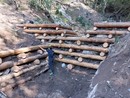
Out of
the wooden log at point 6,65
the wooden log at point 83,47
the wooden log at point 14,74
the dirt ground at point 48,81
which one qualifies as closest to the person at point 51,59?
the dirt ground at point 48,81

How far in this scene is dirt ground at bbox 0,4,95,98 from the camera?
6476mm

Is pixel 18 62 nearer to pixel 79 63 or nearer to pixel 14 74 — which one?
pixel 14 74

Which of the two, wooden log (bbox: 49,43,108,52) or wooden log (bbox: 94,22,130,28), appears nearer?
wooden log (bbox: 49,43,108,52)

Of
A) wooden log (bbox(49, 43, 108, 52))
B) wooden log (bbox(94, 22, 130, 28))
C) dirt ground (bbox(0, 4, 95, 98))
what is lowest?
dirt ground (bbox(0, 4, 95, 98))

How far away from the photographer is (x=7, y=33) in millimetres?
8508

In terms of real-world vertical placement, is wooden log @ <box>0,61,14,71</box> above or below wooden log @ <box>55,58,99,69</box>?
above

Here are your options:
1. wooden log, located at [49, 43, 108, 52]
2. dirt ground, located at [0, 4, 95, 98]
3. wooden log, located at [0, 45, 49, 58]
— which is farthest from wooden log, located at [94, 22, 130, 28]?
wooden log, located at [0, 45, 49, 58]

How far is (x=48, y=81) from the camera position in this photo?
7203 millimetres

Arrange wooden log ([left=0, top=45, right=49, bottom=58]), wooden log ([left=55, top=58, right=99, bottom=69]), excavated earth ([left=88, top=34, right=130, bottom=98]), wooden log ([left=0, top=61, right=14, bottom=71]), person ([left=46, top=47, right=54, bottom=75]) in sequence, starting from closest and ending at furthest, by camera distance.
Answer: excavated earth ([left=88, top=34, right=130, bottom=98]) < wooden log ([left=0, top=61, right=14, bottom=71]) < wooden log ([left=0, top=45, right=49, bottom=58]) < wooden log ([left=55, top=58, right=99, bottom=69]) < person ([left=46, top=47, right=54, bottom=75])

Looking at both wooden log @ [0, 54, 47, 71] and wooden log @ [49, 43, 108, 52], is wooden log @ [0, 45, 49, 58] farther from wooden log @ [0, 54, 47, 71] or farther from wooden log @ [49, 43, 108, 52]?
wooden log @ [49, 43, 108, 52]

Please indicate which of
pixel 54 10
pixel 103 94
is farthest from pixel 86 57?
pixel 54 10

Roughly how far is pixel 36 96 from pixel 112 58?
238 cm

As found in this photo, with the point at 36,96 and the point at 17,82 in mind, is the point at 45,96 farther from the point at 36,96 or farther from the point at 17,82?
the point at 17,82

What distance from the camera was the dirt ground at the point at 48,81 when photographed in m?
6.48
